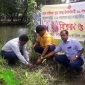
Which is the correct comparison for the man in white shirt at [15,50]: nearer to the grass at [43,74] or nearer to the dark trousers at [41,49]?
the grass at [43,74]

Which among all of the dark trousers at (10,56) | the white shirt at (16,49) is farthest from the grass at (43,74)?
the white shirt at (16,49)

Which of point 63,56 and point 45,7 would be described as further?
point 45,7

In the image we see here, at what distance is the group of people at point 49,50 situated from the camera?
538cm

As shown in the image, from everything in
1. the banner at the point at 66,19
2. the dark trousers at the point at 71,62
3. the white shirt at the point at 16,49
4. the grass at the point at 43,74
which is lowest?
the grass at the point at 43,74

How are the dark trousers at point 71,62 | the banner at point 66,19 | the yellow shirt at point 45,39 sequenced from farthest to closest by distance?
the banner at point 66,19 < the yellow shirt at point 45,39 < the dark trousers at point 71,62

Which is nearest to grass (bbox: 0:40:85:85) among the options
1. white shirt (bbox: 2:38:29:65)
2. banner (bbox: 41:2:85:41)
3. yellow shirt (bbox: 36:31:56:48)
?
white shirt (bbox: 2:38:29:65)

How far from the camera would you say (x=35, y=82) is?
4.85 m

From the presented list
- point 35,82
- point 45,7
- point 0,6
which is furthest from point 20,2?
point 35,82

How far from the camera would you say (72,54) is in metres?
5.47

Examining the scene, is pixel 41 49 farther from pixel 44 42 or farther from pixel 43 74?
pixel 43 74

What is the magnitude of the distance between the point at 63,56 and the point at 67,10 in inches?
56.6

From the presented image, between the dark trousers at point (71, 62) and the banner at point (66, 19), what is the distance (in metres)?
0.86

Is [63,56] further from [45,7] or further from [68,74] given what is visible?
[45,7]

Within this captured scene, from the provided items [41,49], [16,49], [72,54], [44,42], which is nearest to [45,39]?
[44,42]
